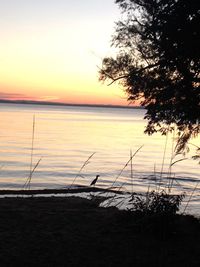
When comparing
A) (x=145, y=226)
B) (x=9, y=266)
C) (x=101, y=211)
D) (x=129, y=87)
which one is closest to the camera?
(x=9, y=266)

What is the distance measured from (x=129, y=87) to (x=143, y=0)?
273 cm

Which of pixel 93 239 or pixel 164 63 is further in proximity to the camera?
pixel 164 63

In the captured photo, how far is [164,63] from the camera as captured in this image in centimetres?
1148

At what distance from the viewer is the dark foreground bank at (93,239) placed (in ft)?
19.2

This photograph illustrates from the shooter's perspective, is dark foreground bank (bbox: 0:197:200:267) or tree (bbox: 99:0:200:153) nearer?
dark foreground bank (bbox: 0:197:200:267)

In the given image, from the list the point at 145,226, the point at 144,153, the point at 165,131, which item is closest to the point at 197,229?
the point at 145,226

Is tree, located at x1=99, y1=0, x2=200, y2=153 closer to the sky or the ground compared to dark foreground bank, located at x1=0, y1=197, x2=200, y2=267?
closer to the sky

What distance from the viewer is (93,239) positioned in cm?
673

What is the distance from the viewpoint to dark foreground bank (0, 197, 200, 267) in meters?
5.86

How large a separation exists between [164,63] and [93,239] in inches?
238

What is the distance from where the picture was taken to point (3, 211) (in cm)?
824

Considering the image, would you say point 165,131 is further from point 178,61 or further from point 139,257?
point 139,257

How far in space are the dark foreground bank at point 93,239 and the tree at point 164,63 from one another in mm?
3774

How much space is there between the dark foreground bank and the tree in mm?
3774
